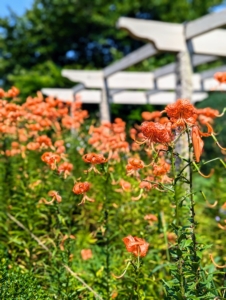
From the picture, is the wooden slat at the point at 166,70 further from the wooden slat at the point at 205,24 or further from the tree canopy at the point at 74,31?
the tree canopy at the point at 74,31

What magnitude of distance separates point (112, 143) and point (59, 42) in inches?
732

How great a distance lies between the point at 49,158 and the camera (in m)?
2.53

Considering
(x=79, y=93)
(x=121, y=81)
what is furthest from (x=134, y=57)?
(x=79, y=93)

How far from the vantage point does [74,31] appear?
2120 centimetres

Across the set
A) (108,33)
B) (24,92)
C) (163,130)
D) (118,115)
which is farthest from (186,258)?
(108,33)

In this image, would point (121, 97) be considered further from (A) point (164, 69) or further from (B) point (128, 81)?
(A) point (164, 69)

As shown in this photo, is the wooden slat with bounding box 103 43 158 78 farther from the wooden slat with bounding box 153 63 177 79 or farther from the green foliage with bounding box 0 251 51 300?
the green foliage with bounding box 0 251 51 300

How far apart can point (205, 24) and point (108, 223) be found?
314 centimetres

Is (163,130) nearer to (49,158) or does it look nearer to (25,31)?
(49,158)

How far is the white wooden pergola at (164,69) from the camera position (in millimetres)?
6102

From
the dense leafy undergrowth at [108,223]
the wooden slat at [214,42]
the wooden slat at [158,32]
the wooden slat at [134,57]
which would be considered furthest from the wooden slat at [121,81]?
the dense leafy undergrowth at [108,223]

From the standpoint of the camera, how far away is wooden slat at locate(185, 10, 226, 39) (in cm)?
581

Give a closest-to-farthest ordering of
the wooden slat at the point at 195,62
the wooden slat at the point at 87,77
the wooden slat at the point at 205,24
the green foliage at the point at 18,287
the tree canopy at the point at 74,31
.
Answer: the green foliage at the point at 18,287
the wooden slat at the point at 205,24
the wooden slat at the point at 195,62
the wooden slat at the point at 87,77
the tree canopy at the point at 74,31

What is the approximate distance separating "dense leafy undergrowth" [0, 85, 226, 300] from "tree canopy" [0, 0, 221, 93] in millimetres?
16598
